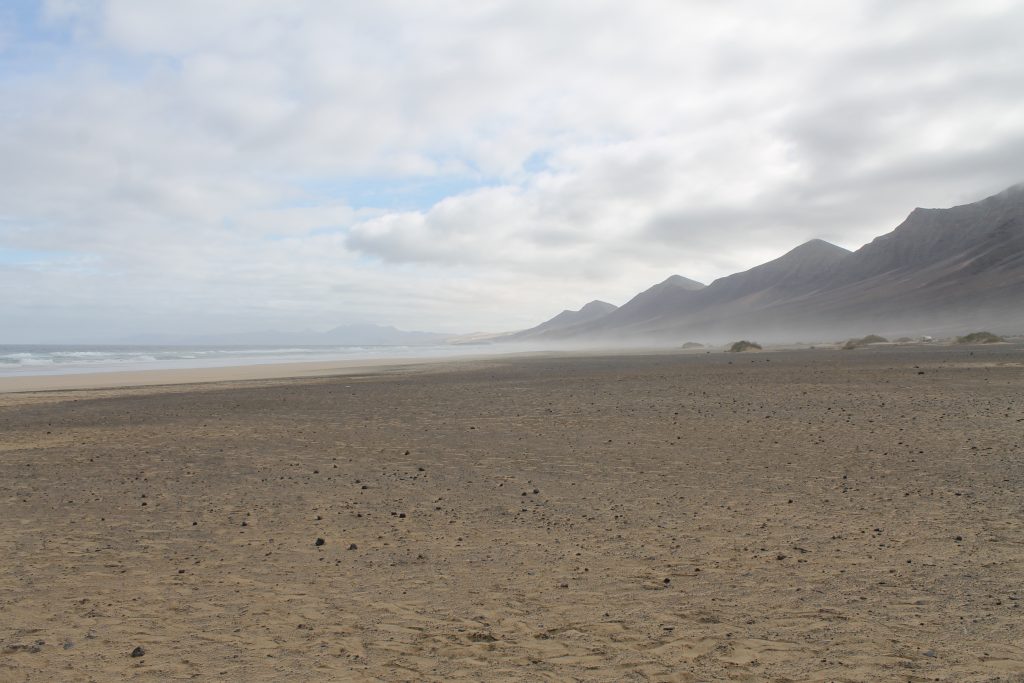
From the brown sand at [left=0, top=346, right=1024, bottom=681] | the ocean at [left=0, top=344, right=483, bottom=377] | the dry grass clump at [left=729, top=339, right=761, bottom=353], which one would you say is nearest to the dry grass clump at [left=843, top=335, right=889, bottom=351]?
the dry grass clump at [left=729, top=339, right=761, bottom=353]

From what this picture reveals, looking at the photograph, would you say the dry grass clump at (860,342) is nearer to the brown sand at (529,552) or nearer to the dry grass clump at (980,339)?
the dry grass clump at (980,339)

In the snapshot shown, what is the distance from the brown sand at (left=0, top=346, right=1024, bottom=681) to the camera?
4.72m

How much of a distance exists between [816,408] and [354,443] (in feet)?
36.0

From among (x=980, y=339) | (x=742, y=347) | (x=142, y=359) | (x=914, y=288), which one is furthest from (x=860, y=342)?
(x=914, y=288)

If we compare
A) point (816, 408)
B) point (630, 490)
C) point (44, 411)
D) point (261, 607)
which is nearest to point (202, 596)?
point (261, 607)

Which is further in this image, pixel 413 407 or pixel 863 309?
pixel 863 309

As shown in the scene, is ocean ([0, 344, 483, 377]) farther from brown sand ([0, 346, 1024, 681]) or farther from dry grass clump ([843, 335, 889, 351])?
dry grass clump ([843, 335, 889, 351])

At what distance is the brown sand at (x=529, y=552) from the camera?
15.5 ft

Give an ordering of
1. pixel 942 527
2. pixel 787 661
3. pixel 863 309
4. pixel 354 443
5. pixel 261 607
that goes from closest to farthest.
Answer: pixel 787 661
pixel 261 607
pixel 942 527
pixel 354 443
pixel 863 309

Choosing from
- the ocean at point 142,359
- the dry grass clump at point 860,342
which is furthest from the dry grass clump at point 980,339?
the ocean at point 142,359

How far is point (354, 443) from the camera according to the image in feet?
45.0

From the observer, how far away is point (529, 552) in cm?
688

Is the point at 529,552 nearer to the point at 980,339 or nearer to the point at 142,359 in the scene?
the point at 980,339

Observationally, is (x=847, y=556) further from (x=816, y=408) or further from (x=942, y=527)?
(x=816, y=408)
